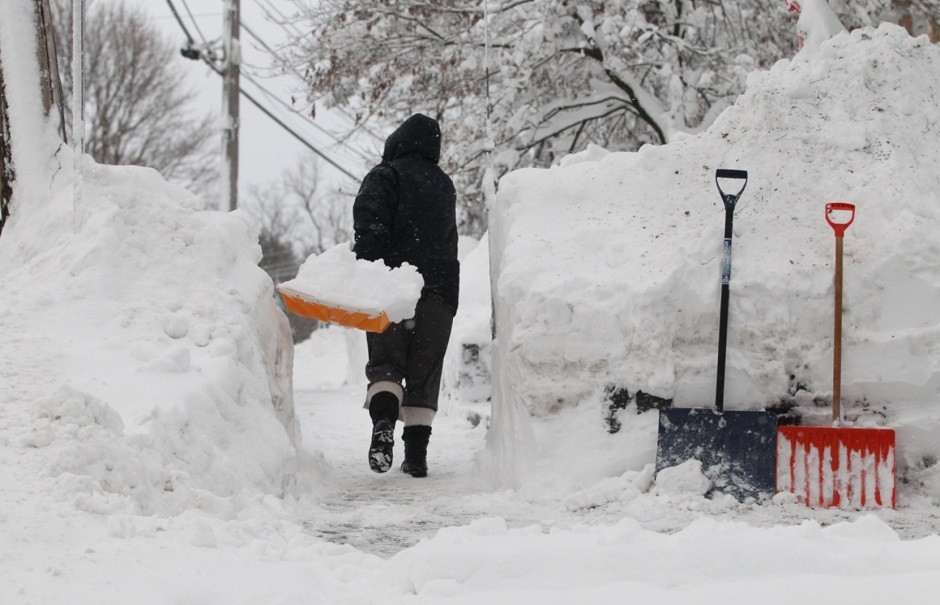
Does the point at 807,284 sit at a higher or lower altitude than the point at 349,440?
higher

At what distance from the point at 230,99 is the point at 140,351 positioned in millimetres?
12110

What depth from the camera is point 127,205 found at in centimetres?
509

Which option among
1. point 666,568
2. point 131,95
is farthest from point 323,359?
point 666,568

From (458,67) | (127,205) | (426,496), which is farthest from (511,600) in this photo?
(458,67)

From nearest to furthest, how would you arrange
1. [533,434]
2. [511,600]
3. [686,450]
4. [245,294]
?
[511,600], [686,450], [533,434], [245,294]

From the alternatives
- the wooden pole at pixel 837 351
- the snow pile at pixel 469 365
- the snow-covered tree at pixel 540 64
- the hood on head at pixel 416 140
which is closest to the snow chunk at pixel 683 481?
the wooden pole at pixel 837 351

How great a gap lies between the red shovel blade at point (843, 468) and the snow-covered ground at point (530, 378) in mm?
110

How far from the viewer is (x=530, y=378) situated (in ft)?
15.0

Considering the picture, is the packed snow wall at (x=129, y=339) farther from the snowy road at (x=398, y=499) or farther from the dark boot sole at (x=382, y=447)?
the dark boot sole at (x=382, y=447)

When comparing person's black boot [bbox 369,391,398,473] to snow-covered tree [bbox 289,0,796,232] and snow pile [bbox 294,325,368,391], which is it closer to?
snow-covered tree [bbox 289,0,796,232]

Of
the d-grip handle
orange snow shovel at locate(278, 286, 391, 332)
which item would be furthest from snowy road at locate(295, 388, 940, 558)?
the d-grip handle

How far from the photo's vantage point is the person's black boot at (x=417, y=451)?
541 cm

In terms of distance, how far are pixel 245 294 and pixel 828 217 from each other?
272 centimetres

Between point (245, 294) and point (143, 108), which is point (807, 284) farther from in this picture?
point (143, 108)
